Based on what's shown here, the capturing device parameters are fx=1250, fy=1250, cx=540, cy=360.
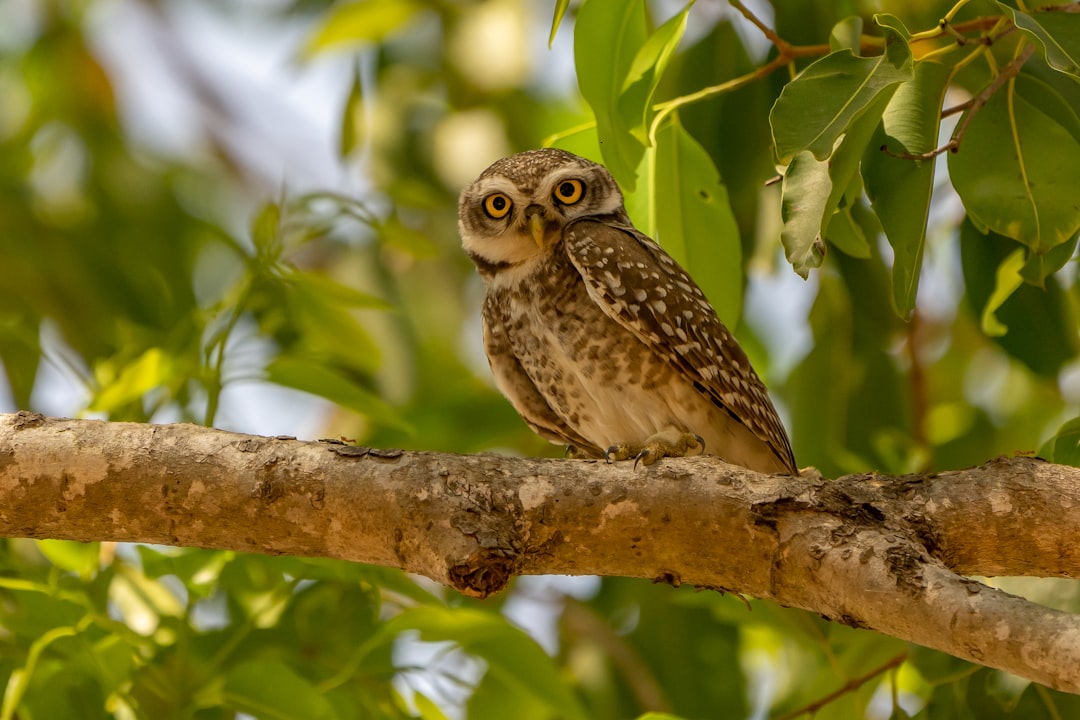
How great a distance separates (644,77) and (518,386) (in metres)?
1.38

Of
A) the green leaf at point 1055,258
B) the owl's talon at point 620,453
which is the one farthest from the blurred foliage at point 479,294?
the owl's talon at point 620,453

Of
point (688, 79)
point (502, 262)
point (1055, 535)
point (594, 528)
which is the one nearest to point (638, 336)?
point (502, 262)

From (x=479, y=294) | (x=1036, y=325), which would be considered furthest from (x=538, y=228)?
(x=479, y=294)

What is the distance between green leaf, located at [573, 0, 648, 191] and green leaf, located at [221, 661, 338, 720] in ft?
4.22

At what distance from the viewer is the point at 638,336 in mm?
A: 3408

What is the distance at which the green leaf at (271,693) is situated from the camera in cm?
272

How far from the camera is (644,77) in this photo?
8.34 feet

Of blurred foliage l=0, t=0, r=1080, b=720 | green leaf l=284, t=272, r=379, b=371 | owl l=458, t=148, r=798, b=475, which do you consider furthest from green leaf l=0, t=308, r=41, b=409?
owl l=458, t=148, r=798, b=475

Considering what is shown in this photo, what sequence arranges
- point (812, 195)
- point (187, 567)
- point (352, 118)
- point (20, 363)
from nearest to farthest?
point (812, 195) → point (187, 567) → point (352, 118) → point (20, 363)

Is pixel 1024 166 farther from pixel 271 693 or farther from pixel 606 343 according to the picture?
pixel 271 693

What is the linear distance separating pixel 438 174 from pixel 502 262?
1.69 m

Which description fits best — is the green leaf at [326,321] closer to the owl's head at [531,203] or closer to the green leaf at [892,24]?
the owl's head at [531,203]

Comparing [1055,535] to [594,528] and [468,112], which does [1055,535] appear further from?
[468,112]

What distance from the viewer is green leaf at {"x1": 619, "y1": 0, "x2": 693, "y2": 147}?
252 cm
